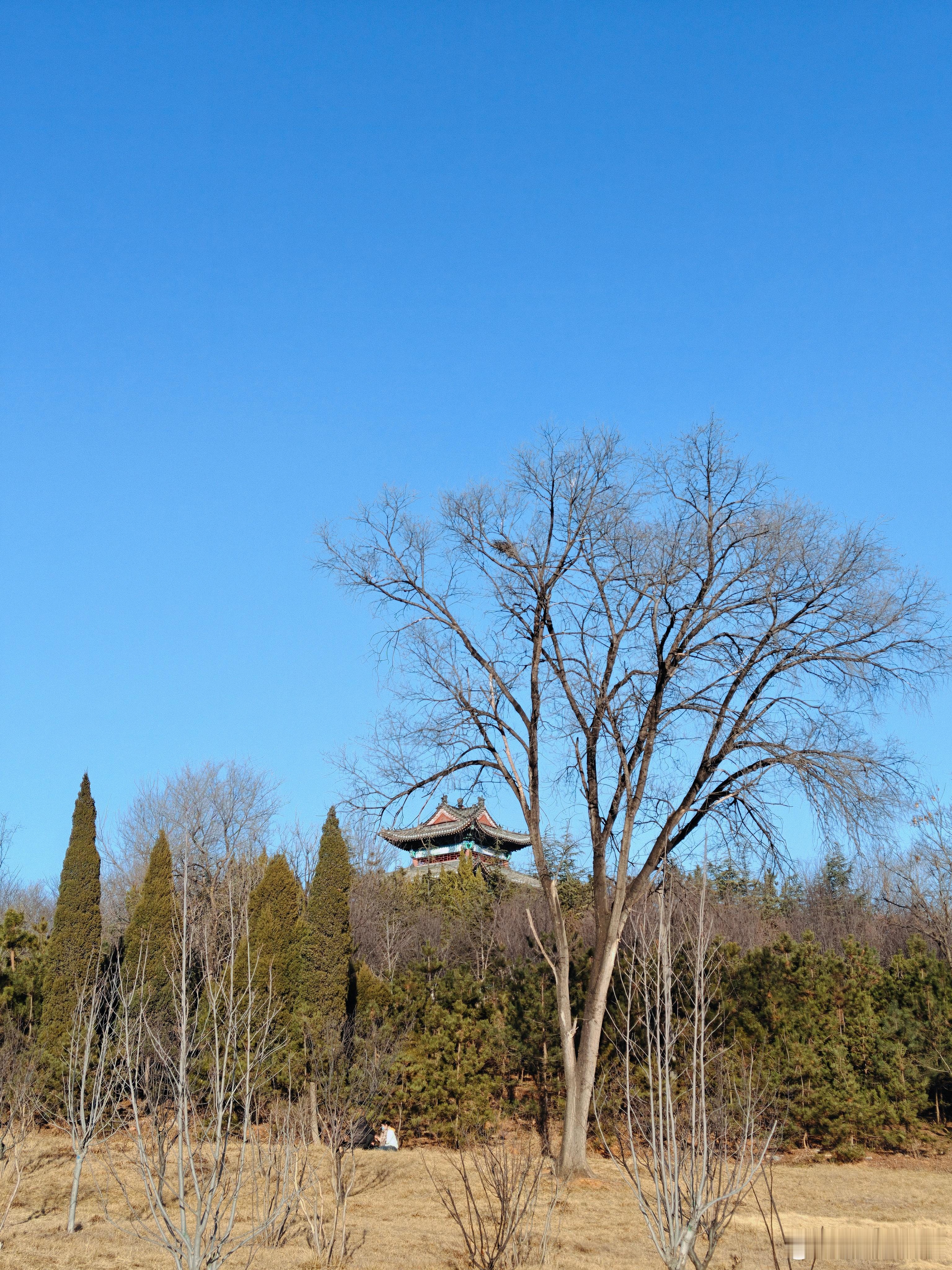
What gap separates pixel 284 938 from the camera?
1778cm

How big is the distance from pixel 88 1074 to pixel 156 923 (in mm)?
4913

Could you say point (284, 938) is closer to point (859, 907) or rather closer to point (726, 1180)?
point (726, 1180)

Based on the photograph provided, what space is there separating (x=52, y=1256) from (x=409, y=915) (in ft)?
75.8

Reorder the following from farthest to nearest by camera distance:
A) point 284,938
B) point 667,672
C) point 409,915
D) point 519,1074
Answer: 1. point 409,915
2. point 284,938
3. point 519,1074
4. point 667,672

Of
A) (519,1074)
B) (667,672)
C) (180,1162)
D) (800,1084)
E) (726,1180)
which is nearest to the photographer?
(180,1162)

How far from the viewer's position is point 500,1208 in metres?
→ 9.41

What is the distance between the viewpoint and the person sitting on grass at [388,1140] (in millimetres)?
14492

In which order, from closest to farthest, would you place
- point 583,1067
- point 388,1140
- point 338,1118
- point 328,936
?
point 338,1118
point 583,1067
point 388,1140
point 328,936

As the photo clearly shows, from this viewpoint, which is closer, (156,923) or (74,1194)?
(74,1194)

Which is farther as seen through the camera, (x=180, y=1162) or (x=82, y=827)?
(x=82, y=827)

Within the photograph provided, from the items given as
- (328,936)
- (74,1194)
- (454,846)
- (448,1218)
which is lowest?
(448,1218)

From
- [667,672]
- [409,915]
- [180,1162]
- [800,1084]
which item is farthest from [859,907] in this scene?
[180,1162]

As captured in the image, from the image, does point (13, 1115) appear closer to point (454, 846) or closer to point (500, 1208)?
point (500, 1208)

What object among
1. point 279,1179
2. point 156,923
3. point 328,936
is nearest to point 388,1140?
point 328,936
